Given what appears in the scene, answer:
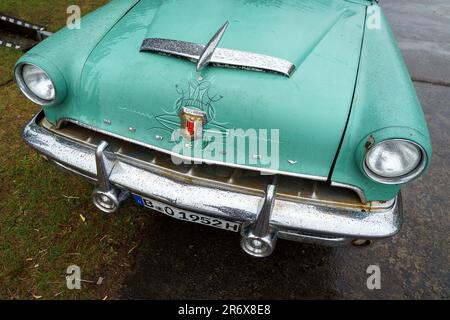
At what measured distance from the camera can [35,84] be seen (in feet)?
6.70

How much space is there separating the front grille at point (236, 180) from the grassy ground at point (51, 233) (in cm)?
79

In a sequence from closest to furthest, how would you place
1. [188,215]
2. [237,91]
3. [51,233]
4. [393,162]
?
[393,162], [237,91], [188,215], [51,233]

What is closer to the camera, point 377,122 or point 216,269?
point 377,122

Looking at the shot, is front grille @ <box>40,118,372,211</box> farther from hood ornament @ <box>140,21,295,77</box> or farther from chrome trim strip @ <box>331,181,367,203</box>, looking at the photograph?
hood ornament @ <box>140,21,295,77</box>

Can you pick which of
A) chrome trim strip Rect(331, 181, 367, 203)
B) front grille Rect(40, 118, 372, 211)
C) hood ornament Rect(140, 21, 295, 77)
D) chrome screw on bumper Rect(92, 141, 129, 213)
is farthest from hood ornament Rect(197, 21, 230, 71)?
chrome trim strip Rect(331, 181, 367, 203)

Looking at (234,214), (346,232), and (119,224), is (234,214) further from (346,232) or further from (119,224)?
(119,224)

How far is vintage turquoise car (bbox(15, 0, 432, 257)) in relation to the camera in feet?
5.87

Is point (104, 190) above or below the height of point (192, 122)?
below

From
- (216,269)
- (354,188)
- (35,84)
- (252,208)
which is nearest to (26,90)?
(35,84)

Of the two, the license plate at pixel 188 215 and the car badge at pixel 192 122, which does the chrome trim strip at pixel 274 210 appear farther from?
the car badge at pixel 192 122

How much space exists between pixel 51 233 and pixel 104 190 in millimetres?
848

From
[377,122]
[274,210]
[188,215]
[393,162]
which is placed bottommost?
[188,215]

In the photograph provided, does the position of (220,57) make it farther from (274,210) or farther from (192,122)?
(274,210)

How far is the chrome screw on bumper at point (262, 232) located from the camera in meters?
1.73
